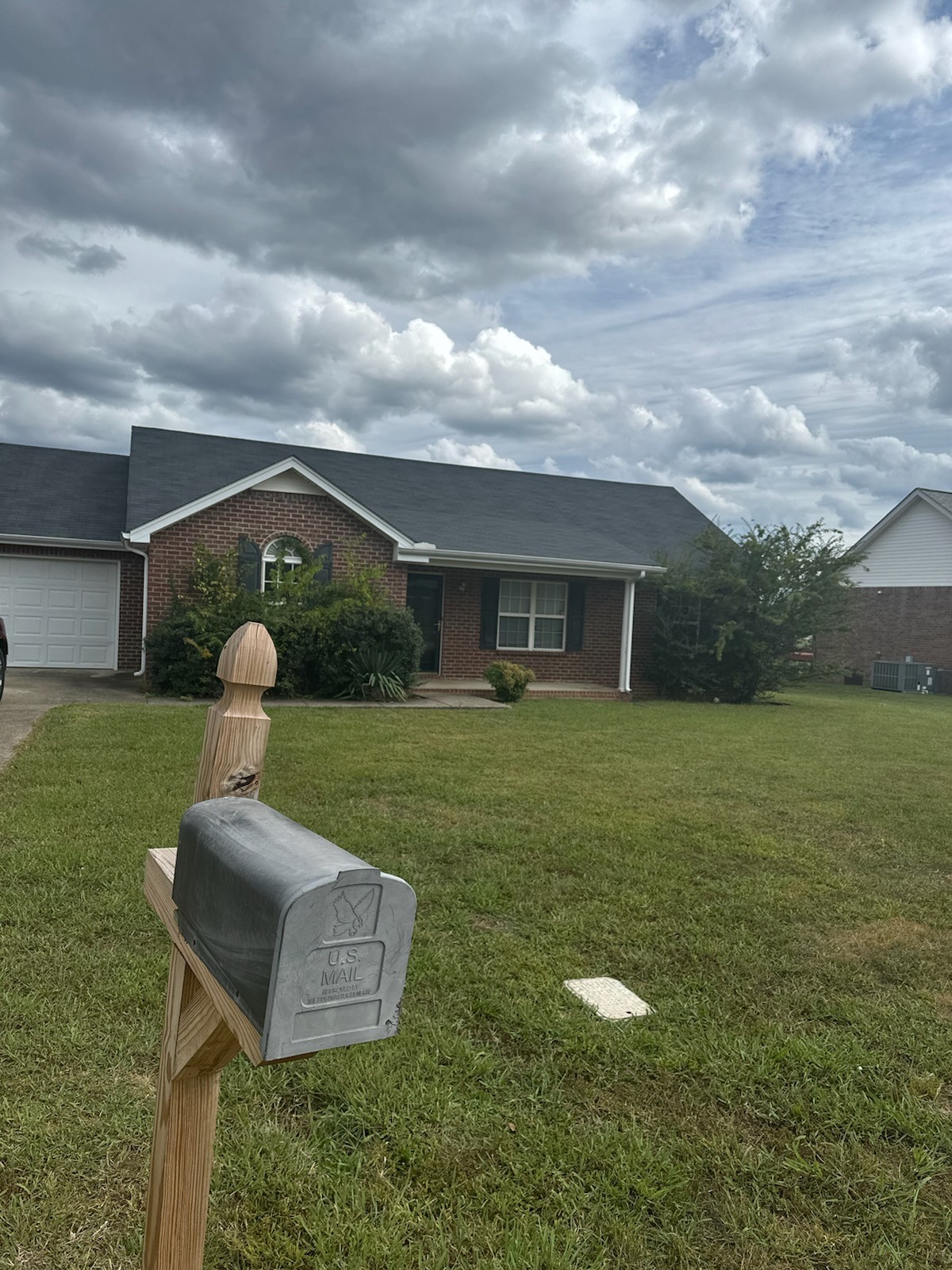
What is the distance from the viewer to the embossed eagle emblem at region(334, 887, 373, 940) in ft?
3.43

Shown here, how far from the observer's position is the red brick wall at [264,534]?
49.0 feet

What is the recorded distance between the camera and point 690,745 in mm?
11469

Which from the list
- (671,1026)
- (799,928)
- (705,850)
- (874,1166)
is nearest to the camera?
(874,1166)

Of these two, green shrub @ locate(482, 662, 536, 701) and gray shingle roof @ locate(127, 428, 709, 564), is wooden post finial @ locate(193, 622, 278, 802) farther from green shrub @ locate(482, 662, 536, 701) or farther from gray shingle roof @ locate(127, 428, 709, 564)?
gray shingle roof @ locate(127, 428, 709, 564)

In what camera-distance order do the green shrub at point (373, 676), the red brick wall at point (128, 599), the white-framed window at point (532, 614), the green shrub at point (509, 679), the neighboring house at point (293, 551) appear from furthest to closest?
the white-framed window at point (532, 614), the red brick wall at point (128, 599), the neighboring house at point (293, 551), the green shrub at point (509, 679), the green shrub at point (373, 676)

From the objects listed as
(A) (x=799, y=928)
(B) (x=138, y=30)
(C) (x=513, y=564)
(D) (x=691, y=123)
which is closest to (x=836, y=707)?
(C) (x=513, y=564)

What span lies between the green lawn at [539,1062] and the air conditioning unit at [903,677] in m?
19.5

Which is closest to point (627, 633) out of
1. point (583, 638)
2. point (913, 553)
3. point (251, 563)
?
point (583, 638)

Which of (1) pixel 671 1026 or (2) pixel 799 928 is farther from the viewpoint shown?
(2) pixel 799 928

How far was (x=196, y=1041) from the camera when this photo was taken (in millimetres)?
1425

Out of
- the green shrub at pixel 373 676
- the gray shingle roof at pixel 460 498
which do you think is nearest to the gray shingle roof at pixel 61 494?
the gray shingle roof at pixel 460 498

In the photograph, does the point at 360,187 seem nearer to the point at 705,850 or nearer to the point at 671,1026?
the point at 705,850

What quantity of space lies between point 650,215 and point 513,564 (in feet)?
21.7

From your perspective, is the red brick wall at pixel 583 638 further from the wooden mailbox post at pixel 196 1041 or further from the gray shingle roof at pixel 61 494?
the wooden mailbox post at pixel 196 1041
